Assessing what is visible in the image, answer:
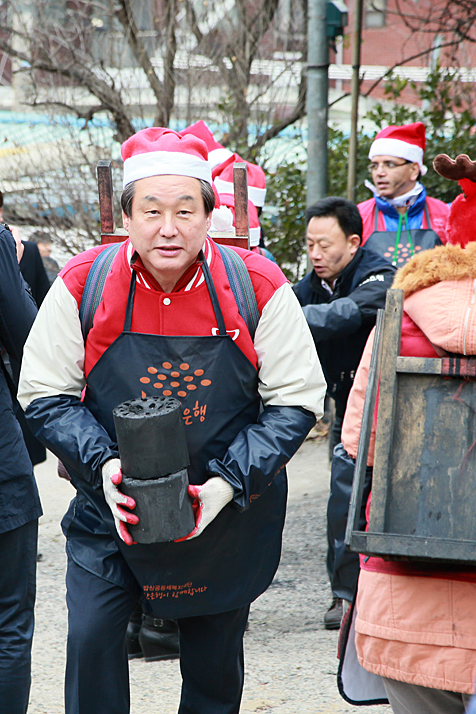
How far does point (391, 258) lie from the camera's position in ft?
16.6

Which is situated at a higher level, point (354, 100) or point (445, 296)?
point (354, 100)

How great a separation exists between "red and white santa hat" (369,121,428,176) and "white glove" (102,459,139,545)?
3.84 meters

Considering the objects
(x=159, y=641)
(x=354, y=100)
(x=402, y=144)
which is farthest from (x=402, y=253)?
(x=159, y=641)

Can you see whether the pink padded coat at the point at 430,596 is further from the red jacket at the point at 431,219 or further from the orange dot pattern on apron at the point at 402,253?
the red jacket at the point at 431,219

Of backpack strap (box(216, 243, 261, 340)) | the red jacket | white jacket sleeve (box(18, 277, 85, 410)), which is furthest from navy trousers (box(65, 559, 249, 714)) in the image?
the red jacket

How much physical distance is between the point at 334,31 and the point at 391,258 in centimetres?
219

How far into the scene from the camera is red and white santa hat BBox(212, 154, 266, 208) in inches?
186

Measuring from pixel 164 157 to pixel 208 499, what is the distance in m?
1.00

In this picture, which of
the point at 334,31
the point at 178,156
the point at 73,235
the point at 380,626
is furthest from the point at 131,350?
the point at 73,235

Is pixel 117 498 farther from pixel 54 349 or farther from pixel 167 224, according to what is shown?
pixel 167 224

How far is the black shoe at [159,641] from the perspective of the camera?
12.7ft

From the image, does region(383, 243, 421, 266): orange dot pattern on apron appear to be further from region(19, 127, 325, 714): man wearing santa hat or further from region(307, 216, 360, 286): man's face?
region(19, 127, 325, 714): man wearing santa hat

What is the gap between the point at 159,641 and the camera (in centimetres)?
388

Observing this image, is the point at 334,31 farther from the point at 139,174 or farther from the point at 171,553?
the point at 171,553
